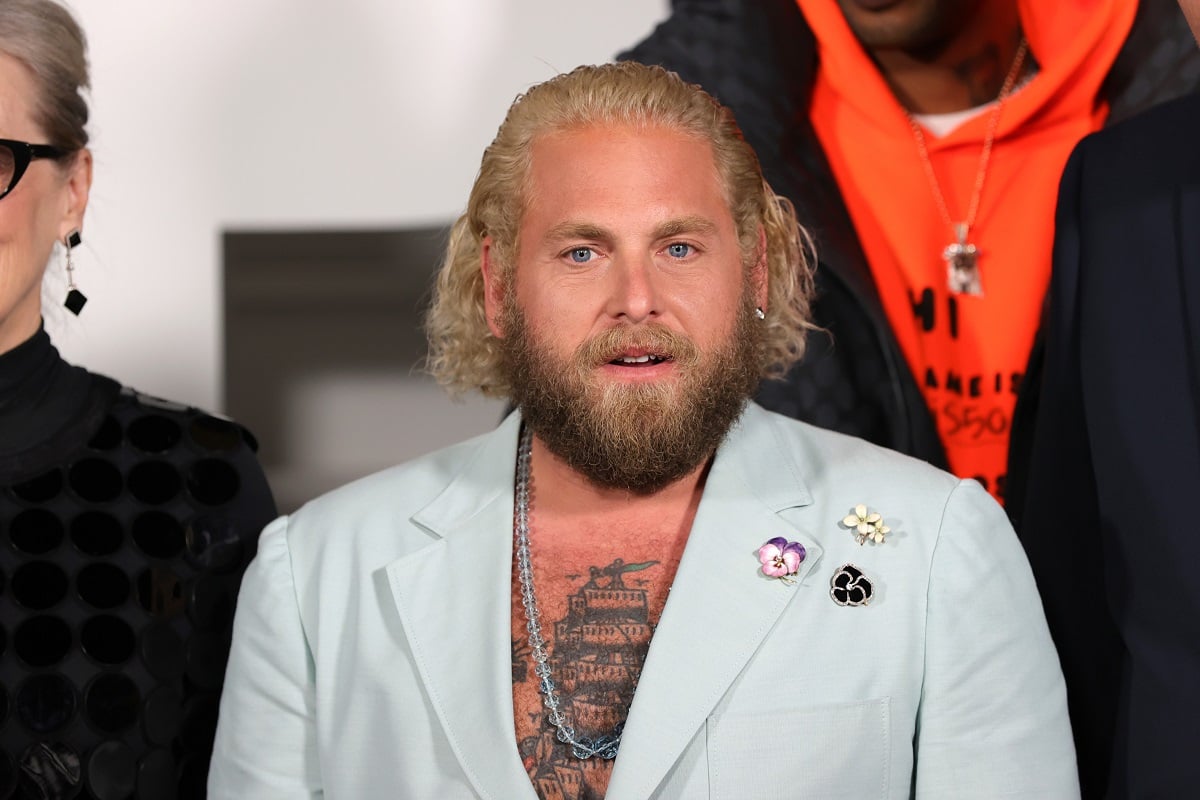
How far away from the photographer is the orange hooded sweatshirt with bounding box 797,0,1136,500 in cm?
243

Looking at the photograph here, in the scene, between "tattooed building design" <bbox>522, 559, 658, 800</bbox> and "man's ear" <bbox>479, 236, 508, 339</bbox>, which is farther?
"man's ear" <bbox>479, 236, 508, 339</bbox>

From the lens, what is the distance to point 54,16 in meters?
2.30

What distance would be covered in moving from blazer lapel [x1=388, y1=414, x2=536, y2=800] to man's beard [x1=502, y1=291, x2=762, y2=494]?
0.13 m

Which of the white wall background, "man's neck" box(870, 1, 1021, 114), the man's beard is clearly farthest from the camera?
the white wall background

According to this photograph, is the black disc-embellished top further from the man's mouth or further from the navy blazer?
the navy blazer

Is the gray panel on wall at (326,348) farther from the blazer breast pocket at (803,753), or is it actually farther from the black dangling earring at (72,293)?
the blazer breast pocket at (803,753)

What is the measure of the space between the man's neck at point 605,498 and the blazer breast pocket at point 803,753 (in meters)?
0.35

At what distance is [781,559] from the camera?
2.02 metres

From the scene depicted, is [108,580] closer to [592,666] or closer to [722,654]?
[592,666]

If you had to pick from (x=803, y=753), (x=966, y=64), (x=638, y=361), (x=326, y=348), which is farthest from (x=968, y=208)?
→ (x=326, y=348)

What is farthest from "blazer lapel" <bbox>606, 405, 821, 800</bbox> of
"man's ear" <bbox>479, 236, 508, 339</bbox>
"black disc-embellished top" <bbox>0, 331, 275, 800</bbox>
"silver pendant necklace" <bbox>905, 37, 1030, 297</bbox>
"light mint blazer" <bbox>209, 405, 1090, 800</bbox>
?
"black disc-embellished top" <bbox>0, 331, 275, 800</bbox>

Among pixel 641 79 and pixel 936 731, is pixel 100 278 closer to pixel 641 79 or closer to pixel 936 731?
pixel 641 79

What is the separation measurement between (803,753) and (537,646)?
14.9 inches

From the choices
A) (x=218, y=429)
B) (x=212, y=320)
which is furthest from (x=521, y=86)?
(x=218, y=429)
